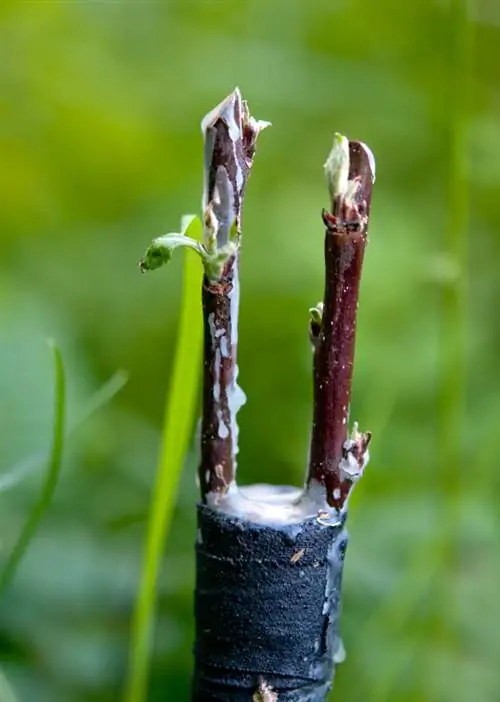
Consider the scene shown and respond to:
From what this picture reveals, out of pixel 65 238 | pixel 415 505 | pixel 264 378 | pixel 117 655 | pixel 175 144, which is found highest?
pixel 175 144

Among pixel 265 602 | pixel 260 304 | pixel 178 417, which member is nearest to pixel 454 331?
pixel 260 304

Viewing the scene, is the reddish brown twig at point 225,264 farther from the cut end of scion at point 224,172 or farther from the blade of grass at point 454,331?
the blade of grass at point 454,331

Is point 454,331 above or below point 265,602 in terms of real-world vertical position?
above

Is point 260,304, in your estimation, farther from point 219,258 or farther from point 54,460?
point 219,258

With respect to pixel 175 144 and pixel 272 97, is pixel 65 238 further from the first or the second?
pixel 272 97

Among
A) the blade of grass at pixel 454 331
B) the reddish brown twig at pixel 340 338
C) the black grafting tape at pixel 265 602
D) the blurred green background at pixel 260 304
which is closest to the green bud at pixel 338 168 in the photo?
the reddish brown twig at pixel 340 338

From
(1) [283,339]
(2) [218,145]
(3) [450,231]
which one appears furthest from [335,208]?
(1) [283,339]

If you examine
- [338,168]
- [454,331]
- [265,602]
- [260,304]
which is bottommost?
[265,602]
